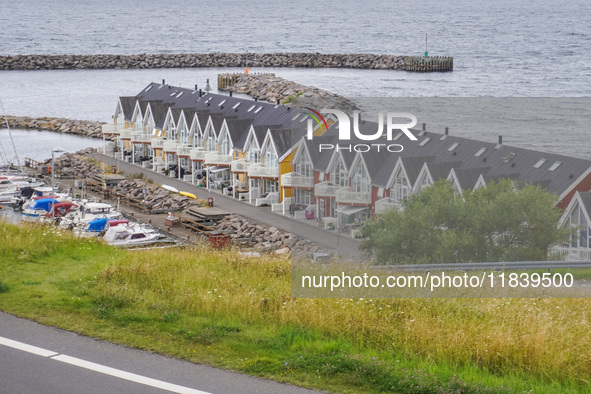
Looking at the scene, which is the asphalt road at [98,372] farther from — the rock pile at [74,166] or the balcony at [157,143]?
the rock pile at [74,166]

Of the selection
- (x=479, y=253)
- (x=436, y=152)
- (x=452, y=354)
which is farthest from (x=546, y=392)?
(x=436, y=152)

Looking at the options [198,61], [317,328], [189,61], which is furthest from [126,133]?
[189,61]

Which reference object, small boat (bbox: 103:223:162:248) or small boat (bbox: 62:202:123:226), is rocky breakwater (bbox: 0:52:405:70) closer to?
small boat (bbox: 62:202:123:226)

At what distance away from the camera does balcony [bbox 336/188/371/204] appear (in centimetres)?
1540

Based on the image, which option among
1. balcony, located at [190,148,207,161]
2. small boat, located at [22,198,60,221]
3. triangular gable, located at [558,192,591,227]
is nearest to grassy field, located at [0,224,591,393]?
triangular gable, located at [558,192,591,227]

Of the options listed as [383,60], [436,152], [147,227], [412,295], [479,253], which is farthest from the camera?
[383,60]

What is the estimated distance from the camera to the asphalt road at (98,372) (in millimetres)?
9344

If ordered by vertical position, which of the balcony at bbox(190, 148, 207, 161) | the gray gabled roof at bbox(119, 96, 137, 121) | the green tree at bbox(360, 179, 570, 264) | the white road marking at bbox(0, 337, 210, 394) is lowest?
the balcony at bbox(190, 148, 207, 161)

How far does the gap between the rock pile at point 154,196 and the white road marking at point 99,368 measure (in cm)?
3918

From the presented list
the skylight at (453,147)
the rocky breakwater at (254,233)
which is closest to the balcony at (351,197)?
the skylight at (453,147)

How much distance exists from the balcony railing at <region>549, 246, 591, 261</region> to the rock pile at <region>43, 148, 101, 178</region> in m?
51.9

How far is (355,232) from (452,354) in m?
5.37

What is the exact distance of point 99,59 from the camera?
6624 inches

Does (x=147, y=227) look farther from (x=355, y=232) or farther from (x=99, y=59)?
(x=99, y=59)
